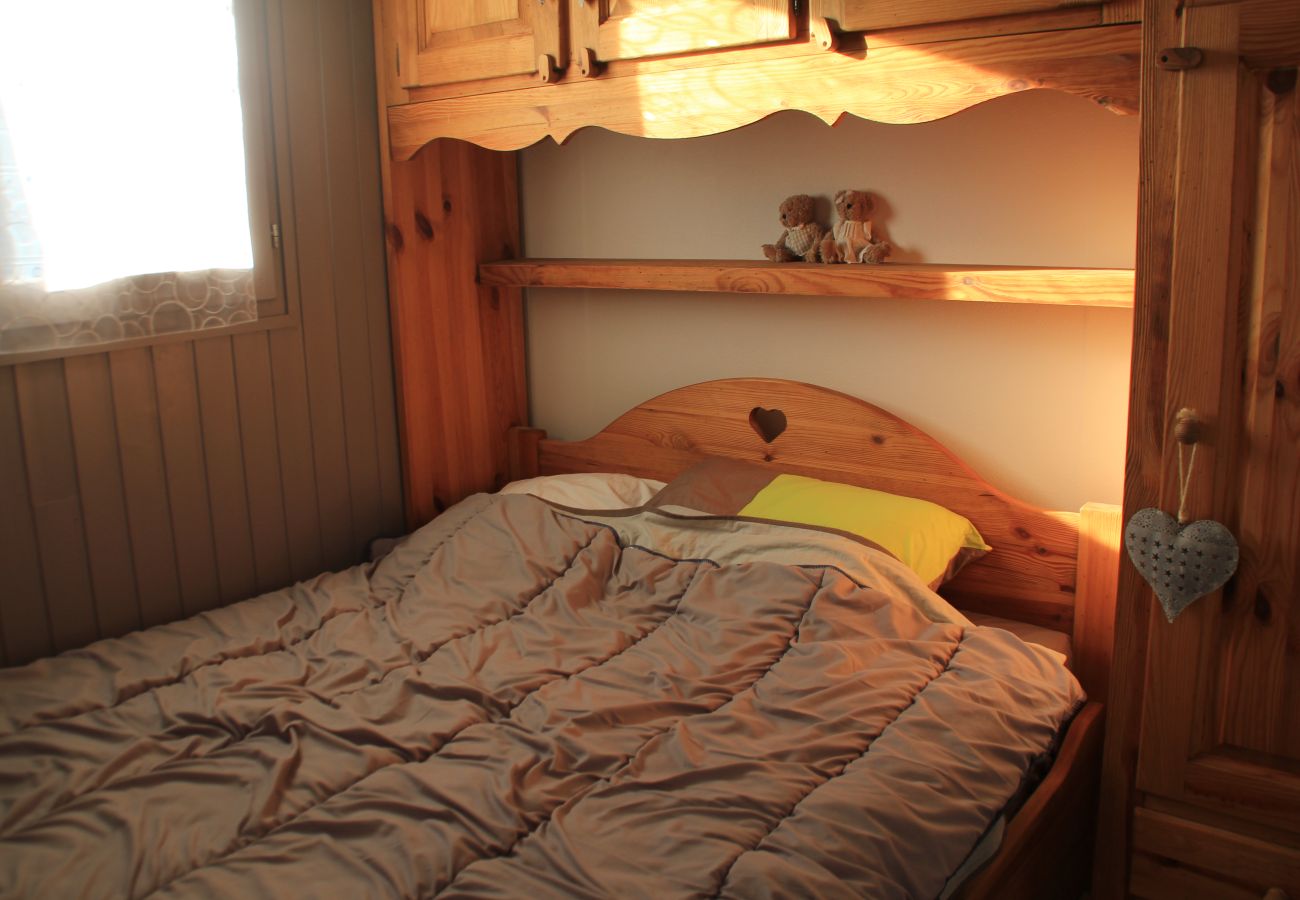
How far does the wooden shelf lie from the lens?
2111 mm

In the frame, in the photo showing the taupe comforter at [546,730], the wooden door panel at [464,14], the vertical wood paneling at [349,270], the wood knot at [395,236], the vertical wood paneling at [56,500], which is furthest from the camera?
the wood knot at [395,236]

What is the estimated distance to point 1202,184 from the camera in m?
1.59

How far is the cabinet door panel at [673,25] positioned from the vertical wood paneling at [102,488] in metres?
1.20

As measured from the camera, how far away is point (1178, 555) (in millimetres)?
1673

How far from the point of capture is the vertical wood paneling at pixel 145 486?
233cm

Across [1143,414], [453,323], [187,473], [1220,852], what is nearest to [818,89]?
[1143,414]

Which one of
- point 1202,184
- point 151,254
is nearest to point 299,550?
point 151,254

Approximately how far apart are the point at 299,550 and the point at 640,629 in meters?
1.00

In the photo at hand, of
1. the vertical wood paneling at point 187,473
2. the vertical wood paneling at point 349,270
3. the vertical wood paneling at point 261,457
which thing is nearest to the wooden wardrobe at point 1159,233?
the vertical wood paneling at point 349,270

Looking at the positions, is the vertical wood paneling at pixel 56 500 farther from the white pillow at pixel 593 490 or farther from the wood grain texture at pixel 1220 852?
the wood grain texture at pixel 1220 852

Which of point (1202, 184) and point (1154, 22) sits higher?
point (1154, 22)

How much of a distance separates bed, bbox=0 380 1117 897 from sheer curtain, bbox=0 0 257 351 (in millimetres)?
658

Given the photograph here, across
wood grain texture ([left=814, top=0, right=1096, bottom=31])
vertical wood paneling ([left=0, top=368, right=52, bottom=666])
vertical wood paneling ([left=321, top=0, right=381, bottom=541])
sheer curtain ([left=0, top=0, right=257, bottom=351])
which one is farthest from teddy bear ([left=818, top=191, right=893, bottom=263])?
vertical wood paneling ([left=0, top=368, right=52, bottom=666])

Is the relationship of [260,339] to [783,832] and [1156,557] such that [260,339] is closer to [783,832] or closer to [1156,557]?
[783,832]
